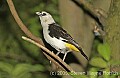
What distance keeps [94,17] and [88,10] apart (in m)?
0.06

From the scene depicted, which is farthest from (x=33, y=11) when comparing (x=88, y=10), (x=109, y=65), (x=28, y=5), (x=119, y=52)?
(x=109, y=65)

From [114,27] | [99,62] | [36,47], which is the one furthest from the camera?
[36,47]

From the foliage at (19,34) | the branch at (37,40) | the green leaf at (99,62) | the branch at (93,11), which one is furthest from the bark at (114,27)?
the foliage at (19,34)

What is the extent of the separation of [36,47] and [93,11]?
0.97 m

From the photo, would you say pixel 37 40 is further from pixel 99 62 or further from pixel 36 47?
pixel 36 47

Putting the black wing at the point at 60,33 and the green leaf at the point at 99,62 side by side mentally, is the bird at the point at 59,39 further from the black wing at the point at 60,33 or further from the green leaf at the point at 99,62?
the green leaf at the point at 99,62

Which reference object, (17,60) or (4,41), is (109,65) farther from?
(4,41)

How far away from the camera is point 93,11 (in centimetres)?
245

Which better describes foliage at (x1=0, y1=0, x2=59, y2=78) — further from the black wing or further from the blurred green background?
the black wing

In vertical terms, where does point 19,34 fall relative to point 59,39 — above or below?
below

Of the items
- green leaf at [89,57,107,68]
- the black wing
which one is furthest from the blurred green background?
the black wing

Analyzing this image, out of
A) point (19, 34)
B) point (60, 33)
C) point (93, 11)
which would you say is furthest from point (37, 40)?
point (19, 34)

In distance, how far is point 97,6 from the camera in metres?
2.54

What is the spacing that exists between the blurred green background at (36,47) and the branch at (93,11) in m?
0.03
